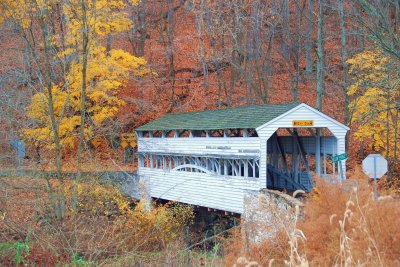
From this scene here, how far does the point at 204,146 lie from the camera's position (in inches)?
778

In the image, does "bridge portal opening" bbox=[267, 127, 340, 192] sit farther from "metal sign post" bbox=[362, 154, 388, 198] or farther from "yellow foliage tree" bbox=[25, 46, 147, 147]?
"yellow foliage tree" bbox=[25, 46, 147, 147]

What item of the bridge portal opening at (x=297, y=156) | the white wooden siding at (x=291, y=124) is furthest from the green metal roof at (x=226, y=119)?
the bridge portal opening at (x=297, y=156)

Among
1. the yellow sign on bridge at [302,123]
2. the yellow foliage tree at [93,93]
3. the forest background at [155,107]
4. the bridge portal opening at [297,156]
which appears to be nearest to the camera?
the forest background at [155,107]

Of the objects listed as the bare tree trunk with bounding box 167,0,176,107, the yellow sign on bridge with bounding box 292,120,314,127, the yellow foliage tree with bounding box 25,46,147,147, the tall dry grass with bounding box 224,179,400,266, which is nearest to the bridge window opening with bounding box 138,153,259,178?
the yellow sign on bridge with bounding box 292,120,314,127

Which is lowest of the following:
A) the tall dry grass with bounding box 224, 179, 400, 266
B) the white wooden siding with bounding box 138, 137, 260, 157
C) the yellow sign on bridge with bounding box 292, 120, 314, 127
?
the white wooden siding with bounding box 138, 137, 260, 157

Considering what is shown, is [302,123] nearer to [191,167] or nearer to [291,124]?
[291,124]

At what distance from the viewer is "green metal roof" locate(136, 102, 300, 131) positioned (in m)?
17.4

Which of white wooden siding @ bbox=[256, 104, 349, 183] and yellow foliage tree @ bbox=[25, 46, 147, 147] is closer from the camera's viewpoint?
white wooden siding @ bbox=[256, 104, 349, 183]

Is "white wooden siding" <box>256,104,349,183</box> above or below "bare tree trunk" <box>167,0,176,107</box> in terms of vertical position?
below

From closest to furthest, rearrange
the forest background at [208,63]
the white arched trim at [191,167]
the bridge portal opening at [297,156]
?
1. the bridge portal opening at [297,156]
2. the white arched trim at [191,167]
3. the forest background at [208,63]

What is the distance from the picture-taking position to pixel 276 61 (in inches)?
1348

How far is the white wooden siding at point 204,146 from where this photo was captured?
17419 millimetres

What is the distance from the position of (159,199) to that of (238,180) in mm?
5596

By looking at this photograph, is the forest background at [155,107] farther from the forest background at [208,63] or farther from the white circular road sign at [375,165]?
the white circular road sign at [375,165]
